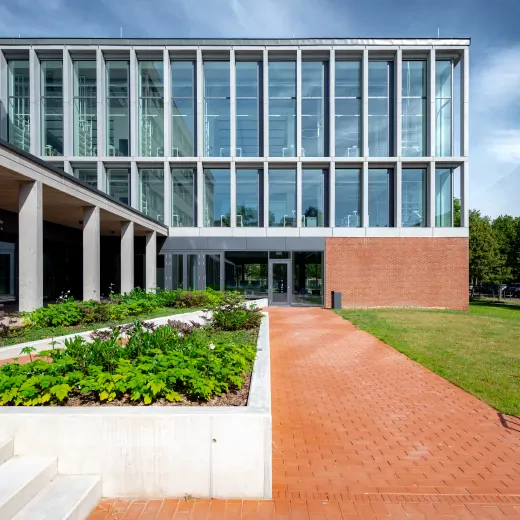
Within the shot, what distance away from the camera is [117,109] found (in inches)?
928

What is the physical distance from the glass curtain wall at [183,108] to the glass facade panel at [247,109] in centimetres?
291

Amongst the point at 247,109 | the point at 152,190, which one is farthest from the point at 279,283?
the point at 247,109

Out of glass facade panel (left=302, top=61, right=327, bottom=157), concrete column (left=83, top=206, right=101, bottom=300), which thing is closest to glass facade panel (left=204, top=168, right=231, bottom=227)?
glass facade panel (left=302, top=61, right=327, bottom=157)

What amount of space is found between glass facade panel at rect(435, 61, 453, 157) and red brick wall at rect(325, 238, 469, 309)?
588cm

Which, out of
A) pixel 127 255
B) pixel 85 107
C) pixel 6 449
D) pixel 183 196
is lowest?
pixel 6 449

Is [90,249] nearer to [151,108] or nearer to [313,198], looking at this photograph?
[151,108]

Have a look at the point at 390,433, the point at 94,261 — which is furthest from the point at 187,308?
the point at 390,433

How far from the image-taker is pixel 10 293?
2180 cm

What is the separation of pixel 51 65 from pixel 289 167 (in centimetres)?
1621

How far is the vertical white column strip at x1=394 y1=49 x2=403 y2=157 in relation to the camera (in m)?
23.2

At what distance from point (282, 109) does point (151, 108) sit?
8384mm

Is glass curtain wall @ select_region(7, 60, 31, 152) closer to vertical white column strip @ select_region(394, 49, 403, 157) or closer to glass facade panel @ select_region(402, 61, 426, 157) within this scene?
vertical white column strip @ select_region(394, 49, 403, 157)

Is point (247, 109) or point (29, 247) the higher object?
point (247, 109)

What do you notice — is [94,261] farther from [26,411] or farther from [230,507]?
[230,507]
